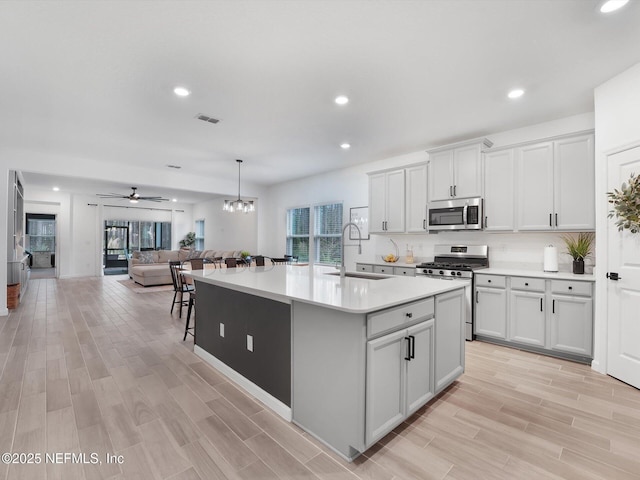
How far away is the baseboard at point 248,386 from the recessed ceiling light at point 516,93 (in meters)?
3.48

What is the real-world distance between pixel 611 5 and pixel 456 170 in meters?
2.38

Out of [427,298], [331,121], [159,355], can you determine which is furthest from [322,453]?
[331,121]

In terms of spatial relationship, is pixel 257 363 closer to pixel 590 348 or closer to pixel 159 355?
pixel 159 355

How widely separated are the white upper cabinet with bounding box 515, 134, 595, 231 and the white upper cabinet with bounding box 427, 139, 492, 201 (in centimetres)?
46

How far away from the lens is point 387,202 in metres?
5.12

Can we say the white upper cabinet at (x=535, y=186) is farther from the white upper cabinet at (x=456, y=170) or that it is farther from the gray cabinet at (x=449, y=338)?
the gray cabinet at (x=449, y=338)

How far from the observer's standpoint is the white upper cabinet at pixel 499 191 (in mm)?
3857

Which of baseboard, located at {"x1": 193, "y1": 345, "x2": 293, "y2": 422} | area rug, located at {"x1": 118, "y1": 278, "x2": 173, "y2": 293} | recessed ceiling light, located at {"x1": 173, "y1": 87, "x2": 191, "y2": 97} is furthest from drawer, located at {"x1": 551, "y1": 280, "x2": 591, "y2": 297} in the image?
area rug, located at {"x1": 118, "y1": 278, "x2": 173, "y2": 293}

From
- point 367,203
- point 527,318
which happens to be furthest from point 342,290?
point 367,203

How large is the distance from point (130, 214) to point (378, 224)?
9.98 metres

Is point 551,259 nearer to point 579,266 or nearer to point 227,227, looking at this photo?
point 579,266

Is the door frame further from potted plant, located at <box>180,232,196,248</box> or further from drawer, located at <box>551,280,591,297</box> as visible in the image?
potted plant, located at <box>180,232,196,248</box>

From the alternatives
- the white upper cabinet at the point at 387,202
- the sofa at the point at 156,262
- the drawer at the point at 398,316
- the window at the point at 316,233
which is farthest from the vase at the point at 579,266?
the sofa at the point at 156,262

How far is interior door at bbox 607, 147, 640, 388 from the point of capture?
2668mm
